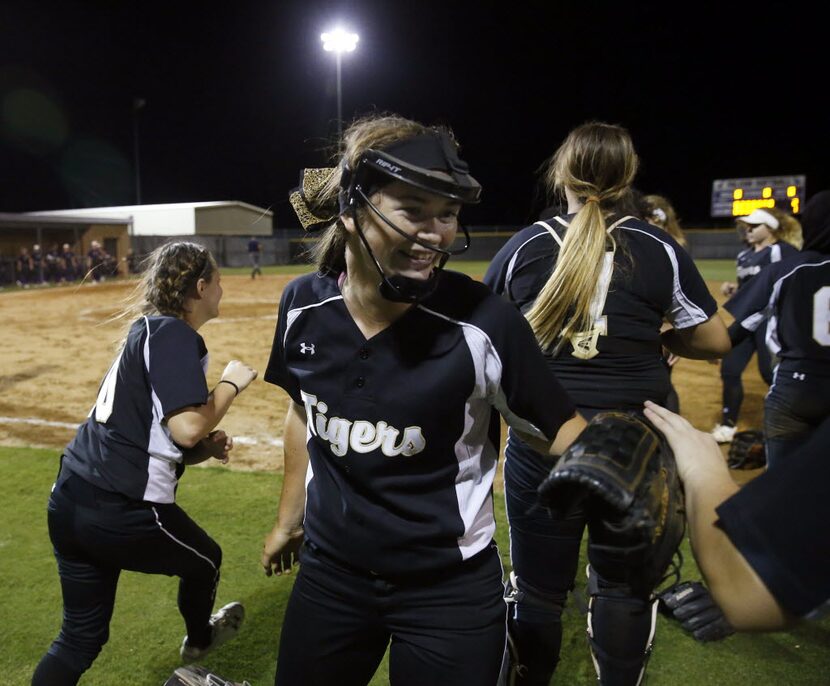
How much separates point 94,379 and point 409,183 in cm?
876

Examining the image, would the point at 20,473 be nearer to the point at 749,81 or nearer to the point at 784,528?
the point at 784,528

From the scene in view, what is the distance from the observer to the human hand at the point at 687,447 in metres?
1.40

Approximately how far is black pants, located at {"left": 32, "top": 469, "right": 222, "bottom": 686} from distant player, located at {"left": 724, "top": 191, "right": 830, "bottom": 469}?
128 inches

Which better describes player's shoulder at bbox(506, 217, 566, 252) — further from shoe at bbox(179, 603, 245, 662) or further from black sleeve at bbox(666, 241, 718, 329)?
shoe at bbox(179, 603, 245, 662)

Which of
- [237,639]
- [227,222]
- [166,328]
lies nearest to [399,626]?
[166,328]

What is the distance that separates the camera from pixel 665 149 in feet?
202

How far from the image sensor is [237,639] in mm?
3449

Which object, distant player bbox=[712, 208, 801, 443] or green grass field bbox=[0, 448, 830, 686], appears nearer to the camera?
green grass field bbox=[0, 448, 830, 686]

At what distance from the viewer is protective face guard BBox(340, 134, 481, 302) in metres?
1.67

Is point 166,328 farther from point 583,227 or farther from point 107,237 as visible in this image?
point 107,237

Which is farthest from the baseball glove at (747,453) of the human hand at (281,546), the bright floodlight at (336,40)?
the bright floodlight at (336,40)

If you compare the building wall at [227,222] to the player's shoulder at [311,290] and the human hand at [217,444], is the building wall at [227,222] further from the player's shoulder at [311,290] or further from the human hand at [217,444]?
the player's shoulder at [311,290]

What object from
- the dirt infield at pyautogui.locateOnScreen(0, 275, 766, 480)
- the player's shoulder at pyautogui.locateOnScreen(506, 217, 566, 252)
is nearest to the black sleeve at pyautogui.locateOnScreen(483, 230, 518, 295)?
the player's shoulder at pyautogui.locateOnScreen(506, 217, 566, 252)

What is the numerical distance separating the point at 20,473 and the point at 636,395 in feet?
16.9
